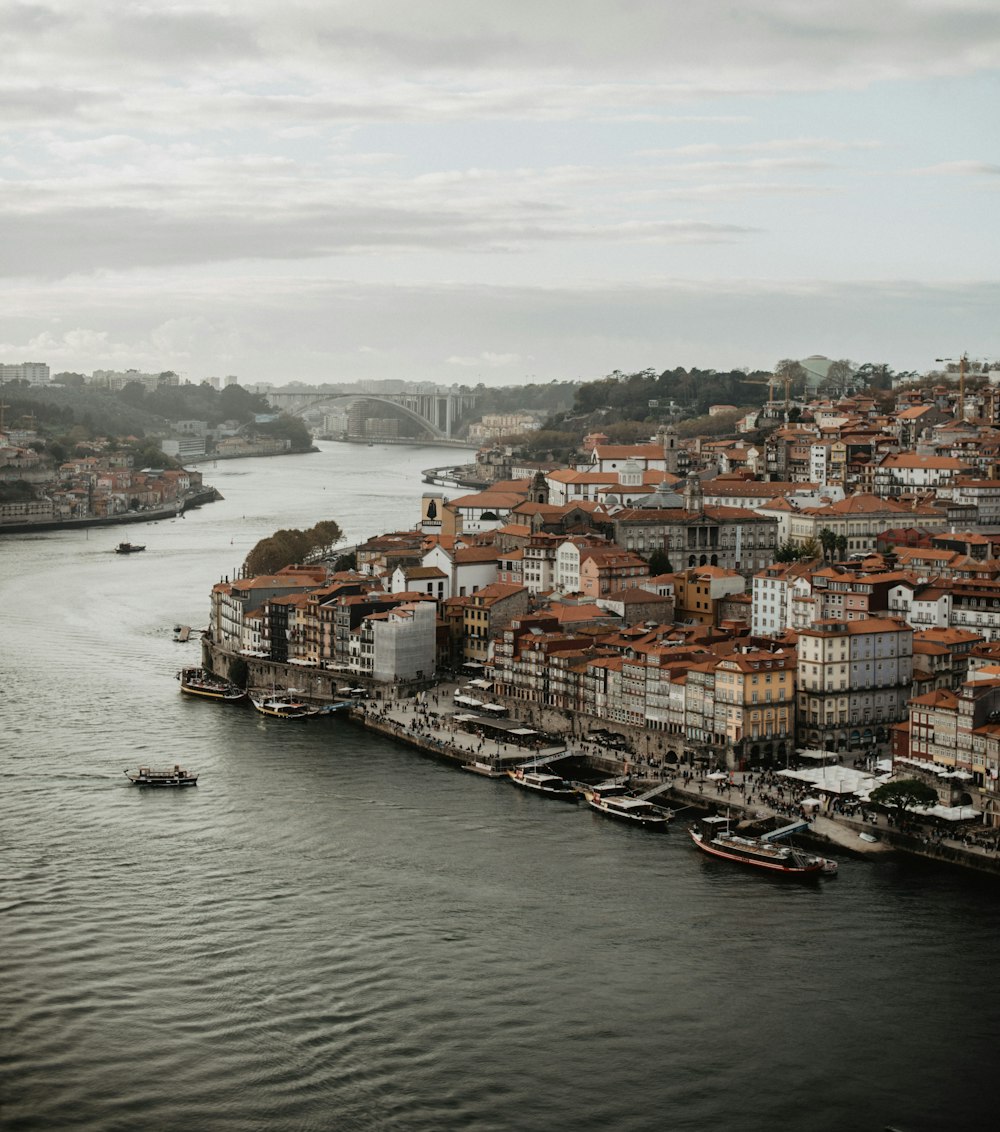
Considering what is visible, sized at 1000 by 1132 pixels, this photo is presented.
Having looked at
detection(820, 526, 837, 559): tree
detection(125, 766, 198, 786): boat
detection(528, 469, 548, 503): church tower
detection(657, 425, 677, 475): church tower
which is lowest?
detection(125, 766, 198, 786): boat

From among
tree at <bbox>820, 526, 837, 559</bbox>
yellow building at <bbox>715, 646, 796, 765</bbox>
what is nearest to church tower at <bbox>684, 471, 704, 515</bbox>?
tree at <bbox>820, 526, 837, 559</bbox>

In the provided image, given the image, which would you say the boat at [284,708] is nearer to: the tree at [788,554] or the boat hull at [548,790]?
the boat hull at [548,790]

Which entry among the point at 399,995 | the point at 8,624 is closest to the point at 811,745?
the point at 399,995

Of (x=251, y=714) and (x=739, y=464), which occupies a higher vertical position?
(x=739, y=464)

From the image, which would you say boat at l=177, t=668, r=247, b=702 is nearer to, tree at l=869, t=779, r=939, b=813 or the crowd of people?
the crowd of people

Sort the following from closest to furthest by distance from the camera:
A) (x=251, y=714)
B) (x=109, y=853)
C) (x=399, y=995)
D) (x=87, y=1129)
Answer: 1. (x=87, y=1129)
2. (x=399, y=995)
3. (x=109, y=853)
4. (x=251, y=714)

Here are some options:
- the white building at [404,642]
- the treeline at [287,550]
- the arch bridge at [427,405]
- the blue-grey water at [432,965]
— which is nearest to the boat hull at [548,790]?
the blue-grey water at [432,965]

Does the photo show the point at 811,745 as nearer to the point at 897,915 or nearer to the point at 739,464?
the point at 897,915

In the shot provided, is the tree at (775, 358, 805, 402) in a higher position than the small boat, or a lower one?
higher
